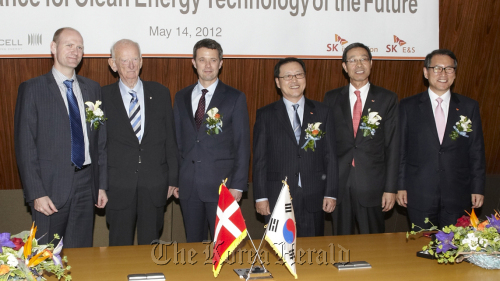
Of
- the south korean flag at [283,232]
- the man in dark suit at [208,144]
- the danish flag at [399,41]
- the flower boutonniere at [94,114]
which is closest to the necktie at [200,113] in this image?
the man in dark suit at [208,144]

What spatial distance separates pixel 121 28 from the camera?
4.07 meters

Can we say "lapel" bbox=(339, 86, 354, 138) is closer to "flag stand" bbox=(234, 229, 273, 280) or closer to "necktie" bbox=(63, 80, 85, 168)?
"flag stand" bbox=(234, 229, 273, 280)

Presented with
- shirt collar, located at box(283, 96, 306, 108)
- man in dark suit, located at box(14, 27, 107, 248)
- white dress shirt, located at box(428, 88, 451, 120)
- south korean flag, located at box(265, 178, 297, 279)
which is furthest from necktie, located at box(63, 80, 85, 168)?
white dress shirt, located at box(428, 88, 451, 120)

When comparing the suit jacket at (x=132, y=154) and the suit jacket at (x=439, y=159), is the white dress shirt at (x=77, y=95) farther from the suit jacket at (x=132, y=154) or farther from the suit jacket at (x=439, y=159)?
the suit jacket at (x=439, y=159)

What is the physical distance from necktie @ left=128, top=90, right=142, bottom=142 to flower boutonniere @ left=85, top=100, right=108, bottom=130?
0.21 metres

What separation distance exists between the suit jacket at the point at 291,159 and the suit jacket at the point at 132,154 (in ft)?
2.21

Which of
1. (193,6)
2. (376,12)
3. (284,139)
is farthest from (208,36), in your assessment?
(376,12)

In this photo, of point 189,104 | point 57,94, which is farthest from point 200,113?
point 57,94

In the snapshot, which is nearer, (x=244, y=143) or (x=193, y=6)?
(x=244, y=143)

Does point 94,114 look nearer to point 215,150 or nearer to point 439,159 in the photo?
point 215,150

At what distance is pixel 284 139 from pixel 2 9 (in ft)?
7.82

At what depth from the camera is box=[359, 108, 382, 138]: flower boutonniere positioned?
3.56m

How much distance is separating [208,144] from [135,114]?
0.54m

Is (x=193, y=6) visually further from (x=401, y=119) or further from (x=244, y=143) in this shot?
(x=401, y=119)
